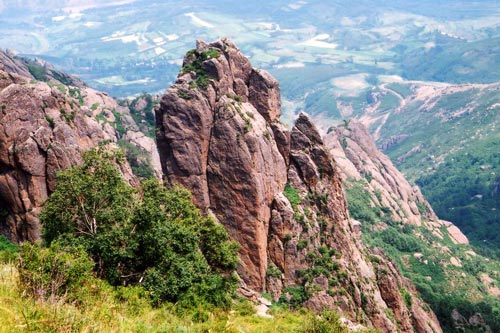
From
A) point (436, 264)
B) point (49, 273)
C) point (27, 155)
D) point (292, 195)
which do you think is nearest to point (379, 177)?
point (436, 264)

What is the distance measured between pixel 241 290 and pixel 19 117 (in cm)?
2433

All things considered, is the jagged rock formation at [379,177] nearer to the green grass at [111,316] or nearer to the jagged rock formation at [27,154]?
the jagged rock formation at [27,154]

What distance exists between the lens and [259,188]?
4859 cm

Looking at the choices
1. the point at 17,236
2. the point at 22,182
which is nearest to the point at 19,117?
the point at 22,182

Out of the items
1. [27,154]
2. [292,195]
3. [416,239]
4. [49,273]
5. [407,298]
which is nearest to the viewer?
[49,273]

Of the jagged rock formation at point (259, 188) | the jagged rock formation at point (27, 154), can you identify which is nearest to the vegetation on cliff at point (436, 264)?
the jagged rock formation at point (259, 188)

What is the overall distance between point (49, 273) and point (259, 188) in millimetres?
29691

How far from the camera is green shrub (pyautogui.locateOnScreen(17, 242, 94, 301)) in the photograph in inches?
→ 742

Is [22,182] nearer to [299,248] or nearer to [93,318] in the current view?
[299,248]

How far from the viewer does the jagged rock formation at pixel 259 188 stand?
157 feet

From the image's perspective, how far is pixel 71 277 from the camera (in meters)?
21.1

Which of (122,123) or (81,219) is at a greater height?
(81,219)

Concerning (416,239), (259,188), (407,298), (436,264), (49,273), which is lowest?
(416,239)

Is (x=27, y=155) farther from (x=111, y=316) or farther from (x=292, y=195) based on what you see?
(x=111, y=316)
